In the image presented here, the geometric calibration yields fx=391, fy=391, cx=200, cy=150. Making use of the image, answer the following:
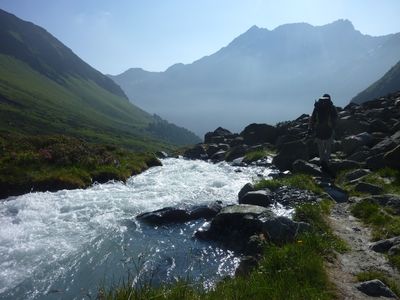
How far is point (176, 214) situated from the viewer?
17.0 metres

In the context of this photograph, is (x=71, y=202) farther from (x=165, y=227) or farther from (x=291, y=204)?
(x=291, y=204)

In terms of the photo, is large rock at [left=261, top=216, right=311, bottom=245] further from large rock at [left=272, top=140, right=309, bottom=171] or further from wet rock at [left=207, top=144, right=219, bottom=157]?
wet rock at [left=207, top=144, right=219, bottom=157]

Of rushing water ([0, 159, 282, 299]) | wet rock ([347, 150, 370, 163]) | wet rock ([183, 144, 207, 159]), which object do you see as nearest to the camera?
rushing water ([0, 159, 282, 299])

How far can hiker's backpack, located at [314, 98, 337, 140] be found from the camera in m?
23.1

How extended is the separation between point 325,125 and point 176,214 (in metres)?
11.4

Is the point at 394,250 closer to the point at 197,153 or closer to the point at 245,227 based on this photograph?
the point at 245,227

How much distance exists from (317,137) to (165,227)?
11.9 meters

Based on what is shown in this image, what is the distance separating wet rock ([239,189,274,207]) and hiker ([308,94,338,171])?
693 cm

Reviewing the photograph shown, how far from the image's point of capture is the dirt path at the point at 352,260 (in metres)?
8.97

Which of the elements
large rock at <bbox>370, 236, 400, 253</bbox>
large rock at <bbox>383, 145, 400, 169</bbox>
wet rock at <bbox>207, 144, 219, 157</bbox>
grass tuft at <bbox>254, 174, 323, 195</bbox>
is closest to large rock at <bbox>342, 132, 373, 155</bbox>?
large rock at <bbox>383, 145, 400, 169</bbox>

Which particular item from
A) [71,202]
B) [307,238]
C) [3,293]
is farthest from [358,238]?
[71,202]

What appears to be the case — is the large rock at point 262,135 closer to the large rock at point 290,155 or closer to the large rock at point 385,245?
the large rock at point 290,155

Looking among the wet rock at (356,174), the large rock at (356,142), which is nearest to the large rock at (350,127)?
the large rock at (356,142)

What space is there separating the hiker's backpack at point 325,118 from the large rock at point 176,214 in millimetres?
9387
